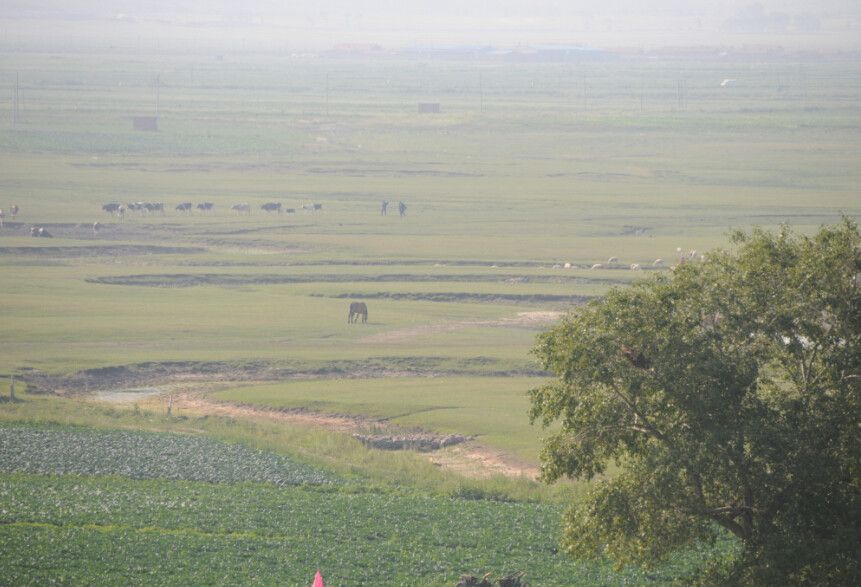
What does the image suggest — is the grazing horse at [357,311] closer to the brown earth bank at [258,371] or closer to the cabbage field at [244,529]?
the brown earth bank at [258,371]

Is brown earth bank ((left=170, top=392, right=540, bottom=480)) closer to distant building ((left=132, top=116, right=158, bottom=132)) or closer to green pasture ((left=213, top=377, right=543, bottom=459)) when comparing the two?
green pasture ((left=213, top=377, right=543, bottom=459))

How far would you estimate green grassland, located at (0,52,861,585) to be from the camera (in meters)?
25.7

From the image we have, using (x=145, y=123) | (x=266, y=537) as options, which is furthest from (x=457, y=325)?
(x=145, y=123)

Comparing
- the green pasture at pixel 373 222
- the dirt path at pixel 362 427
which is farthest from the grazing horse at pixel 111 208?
the dirt path at pixel 362 427

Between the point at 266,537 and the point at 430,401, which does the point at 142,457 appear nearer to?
the point at 266,537

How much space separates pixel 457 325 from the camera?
177 ft

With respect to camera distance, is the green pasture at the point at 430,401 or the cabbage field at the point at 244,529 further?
the green pasture at the point at 430,401

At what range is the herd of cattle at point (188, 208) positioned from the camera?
3290 inches

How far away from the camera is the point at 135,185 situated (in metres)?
98.2

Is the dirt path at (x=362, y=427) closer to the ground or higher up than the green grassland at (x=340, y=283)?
closer to the ground

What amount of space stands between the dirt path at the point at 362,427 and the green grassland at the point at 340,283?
582mm

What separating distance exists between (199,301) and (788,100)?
13992 cm

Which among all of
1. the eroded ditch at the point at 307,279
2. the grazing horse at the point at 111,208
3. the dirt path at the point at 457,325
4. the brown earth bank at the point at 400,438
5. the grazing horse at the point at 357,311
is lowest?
the brown earth bank at the point at 400,438

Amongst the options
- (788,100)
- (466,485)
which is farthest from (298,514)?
(788,100)
